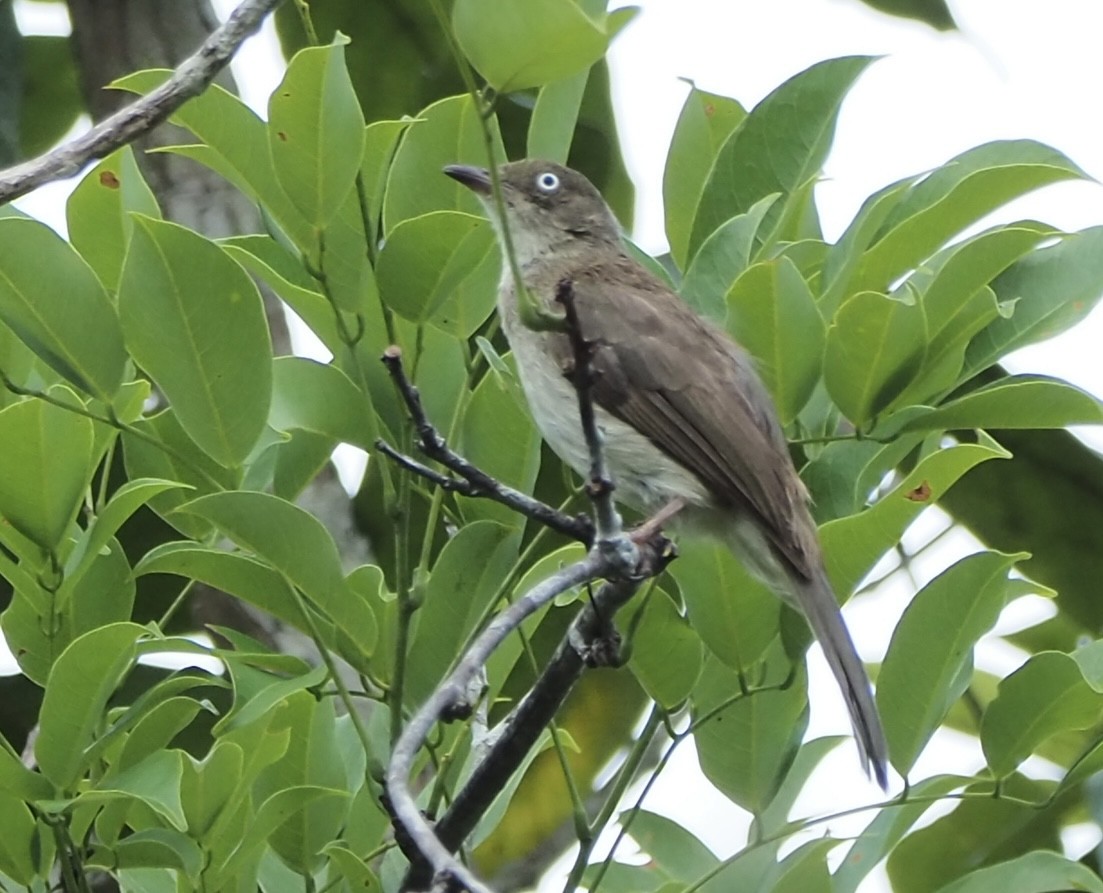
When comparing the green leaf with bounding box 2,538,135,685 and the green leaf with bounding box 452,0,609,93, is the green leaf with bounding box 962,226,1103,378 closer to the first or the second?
the green leaf with bounding box 452,0,609,93

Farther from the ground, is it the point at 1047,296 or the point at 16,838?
the point at 1047,296

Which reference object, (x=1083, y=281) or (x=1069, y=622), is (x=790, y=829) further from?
(x=1069, y=622)

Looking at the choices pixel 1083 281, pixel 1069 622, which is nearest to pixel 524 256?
pixel 1069 622

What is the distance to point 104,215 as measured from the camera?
3.14 m

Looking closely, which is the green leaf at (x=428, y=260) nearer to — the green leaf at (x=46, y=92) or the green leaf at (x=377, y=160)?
the green leaf at (x=377, y=160)

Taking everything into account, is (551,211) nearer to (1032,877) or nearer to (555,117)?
(555,117)

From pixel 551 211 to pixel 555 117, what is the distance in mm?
1780

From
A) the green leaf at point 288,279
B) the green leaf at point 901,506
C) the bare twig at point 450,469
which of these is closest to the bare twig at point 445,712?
the bare twig at point 450,469

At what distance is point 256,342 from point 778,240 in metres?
1.11

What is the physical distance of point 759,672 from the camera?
3012mm

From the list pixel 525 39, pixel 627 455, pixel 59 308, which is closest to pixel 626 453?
pixel 627 455

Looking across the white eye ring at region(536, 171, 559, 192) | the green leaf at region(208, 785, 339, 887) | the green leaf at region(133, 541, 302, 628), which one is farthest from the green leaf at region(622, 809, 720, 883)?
the white eye ring at region(536, 171, 559, 192)

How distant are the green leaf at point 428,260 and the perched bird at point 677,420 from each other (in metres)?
0.63

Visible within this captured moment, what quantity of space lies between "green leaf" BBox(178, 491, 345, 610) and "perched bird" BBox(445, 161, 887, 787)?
806 mm
